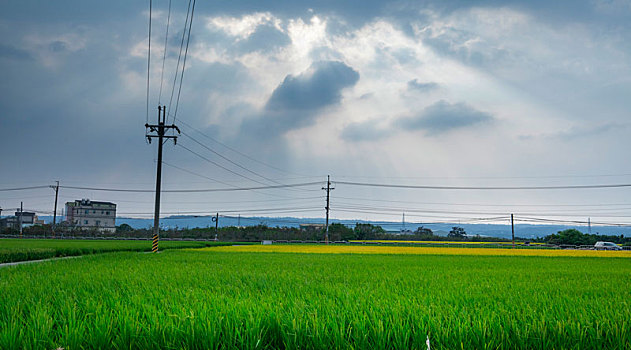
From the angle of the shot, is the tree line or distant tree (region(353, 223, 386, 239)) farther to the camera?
distant tree (region(353, 223, 386, 239))

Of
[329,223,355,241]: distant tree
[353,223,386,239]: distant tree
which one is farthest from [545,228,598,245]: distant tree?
[329,223,355,241]: distant tree

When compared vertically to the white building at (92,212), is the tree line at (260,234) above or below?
below

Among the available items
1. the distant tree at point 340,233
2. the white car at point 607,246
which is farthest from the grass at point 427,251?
the distant tree at point 340,233

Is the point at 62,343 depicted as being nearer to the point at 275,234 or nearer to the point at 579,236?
the point at 275,234

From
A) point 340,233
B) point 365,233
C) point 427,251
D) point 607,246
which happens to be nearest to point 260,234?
point 340,233

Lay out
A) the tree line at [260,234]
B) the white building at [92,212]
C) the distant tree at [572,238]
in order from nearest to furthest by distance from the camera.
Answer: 1. the distant tree at [572,238]
2. the tree line at [260,234]
3. the white building at [92,212]

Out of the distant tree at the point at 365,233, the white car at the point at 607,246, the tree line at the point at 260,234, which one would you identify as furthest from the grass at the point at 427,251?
the distant tree at the point at 365,233

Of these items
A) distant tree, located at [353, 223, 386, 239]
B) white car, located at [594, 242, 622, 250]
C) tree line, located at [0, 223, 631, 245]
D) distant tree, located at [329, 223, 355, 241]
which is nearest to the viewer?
white car, located at [594, 242, 622, 250]

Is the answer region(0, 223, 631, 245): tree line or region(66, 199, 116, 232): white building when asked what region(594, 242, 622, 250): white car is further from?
region(66, 199, 116, 232): white building

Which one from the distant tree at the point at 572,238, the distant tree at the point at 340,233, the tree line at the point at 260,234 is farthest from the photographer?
the distant tree at the point at 340,233

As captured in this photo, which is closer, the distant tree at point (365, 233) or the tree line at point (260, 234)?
the tree line at point (260, 234)

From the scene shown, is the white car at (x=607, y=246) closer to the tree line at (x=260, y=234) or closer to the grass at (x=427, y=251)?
the tree line at (x=260, y=234)

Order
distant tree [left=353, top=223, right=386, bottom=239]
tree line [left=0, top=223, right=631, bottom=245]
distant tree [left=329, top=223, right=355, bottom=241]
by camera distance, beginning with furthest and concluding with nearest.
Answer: distant tree [left=353, top=223, right=386, bottom=239], distant tree [left=329, top=223, right=355, bottom=241], tree line [left=0, top=223, right=631, bottom=245]

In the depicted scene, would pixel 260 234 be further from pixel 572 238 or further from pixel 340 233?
pixel 572 238
